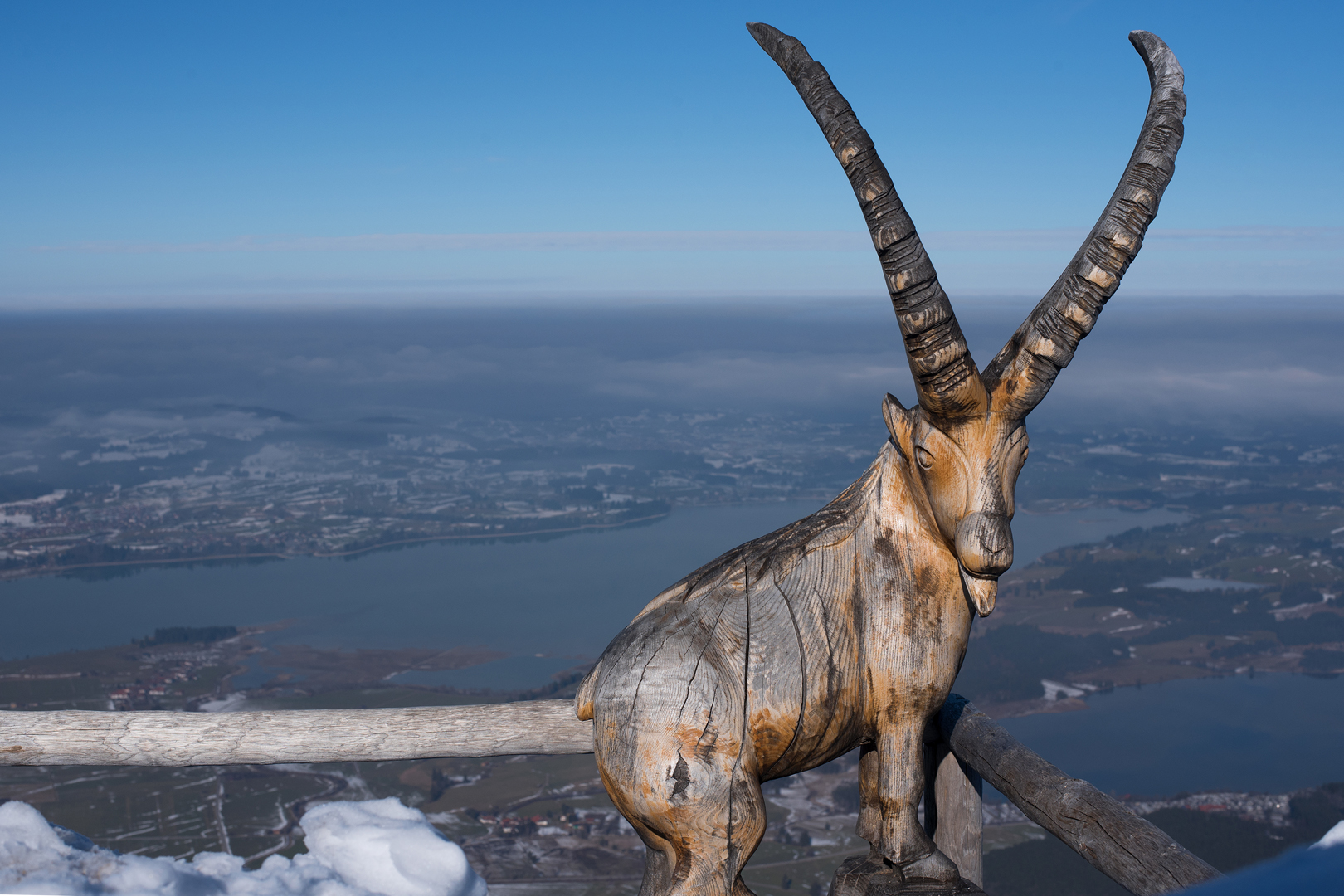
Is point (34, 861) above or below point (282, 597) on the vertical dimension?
above

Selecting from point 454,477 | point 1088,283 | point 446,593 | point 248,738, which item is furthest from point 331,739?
point 454,477

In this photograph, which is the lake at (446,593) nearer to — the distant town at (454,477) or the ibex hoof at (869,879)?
the distant town at (454,477)

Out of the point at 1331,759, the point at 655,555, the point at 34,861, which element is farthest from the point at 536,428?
the point at 34,861

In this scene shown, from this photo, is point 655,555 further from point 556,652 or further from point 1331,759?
point 1331,759

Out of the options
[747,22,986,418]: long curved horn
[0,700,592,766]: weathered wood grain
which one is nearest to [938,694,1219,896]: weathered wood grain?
[747,22,986,418]: long curved horn

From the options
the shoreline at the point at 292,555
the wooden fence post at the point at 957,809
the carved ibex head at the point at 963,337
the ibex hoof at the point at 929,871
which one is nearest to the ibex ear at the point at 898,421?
the carved ibex head at the point at 963,337

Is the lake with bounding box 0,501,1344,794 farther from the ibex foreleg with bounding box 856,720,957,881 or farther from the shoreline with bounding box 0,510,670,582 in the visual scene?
the ibex foreleg with bounding box 856,720,957,881
